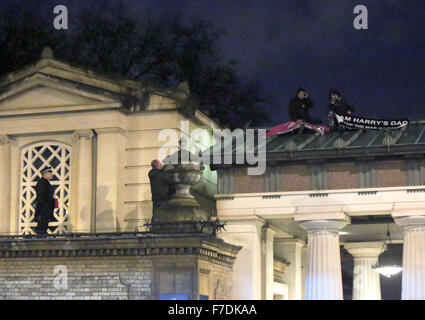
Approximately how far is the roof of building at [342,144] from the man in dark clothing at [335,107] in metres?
0.40

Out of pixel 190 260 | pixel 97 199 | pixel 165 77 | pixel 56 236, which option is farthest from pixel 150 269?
pixel 165 77

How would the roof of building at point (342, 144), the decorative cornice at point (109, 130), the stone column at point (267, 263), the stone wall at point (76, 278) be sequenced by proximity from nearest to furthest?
the stone wall at point (76, 278) → the roof of building at point (342, 144) → the stone column at point (267, 263) → the decorative cornice at point (109, 130)

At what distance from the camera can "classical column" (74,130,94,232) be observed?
37.2 meters

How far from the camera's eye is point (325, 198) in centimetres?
3522

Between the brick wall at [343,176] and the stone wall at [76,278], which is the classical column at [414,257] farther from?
the stone wall at [76,278]

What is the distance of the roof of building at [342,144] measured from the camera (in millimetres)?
34719

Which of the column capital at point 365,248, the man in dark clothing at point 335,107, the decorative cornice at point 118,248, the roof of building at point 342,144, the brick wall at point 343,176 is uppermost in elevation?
the man in dark clothing at point 335,107

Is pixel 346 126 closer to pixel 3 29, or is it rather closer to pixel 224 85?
pixel 224 85

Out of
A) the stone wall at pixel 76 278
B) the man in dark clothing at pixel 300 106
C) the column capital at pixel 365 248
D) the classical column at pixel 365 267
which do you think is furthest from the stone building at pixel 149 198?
the classical column at pixel 365 267

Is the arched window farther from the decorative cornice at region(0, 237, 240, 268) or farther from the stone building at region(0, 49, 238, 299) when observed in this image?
the decorative cornice at region(0, 237, 240, 268)

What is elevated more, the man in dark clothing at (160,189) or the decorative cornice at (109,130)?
the decorative cornice at (109,130)

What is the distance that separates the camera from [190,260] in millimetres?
31641

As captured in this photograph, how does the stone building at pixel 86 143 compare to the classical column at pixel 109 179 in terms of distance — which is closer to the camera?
the classical column at pixel 109 179

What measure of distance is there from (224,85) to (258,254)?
24162 mm
